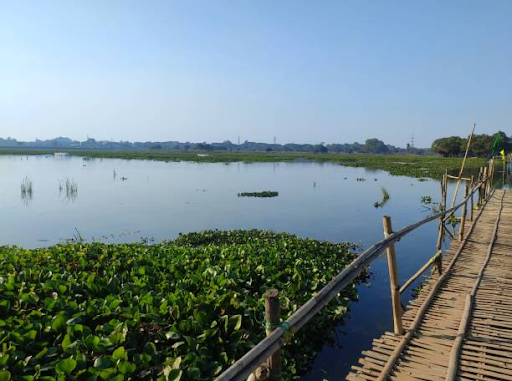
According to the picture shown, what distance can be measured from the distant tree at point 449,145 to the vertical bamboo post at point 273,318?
67136 millimetres

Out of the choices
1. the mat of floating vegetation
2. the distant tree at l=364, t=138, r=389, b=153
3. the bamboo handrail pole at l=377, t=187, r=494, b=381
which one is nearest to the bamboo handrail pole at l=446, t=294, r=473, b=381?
the bamboo handrail pole at l=377, t=187, r=494, b=381

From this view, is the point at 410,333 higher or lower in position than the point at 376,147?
lower

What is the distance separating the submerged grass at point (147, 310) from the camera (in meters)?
3.49

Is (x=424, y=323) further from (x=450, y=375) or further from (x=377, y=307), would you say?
(x=377, y=307)

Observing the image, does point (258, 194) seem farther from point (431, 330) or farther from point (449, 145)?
point (449, 145)

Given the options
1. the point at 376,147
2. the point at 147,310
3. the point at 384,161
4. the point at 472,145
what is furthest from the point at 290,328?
the point at 376,147

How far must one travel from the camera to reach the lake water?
7.07 m

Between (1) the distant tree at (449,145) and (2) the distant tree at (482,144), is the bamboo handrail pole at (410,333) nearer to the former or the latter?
(2) the distant tree at (482,144)

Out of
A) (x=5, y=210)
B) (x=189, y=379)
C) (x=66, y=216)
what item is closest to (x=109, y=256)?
(x=189, y=379)

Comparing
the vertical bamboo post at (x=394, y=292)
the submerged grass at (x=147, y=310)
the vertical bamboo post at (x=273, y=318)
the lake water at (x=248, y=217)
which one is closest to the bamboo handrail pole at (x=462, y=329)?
the vertical bamboo post at (x=394, y=292)

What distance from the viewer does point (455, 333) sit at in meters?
4.24

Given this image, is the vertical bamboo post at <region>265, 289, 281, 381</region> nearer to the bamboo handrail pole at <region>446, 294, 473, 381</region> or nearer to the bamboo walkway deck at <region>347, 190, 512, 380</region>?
the bamboo walkway deck at <region>347, 190, 512, 380</region>

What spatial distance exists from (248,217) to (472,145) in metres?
53.9

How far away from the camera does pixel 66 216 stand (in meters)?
16.3
